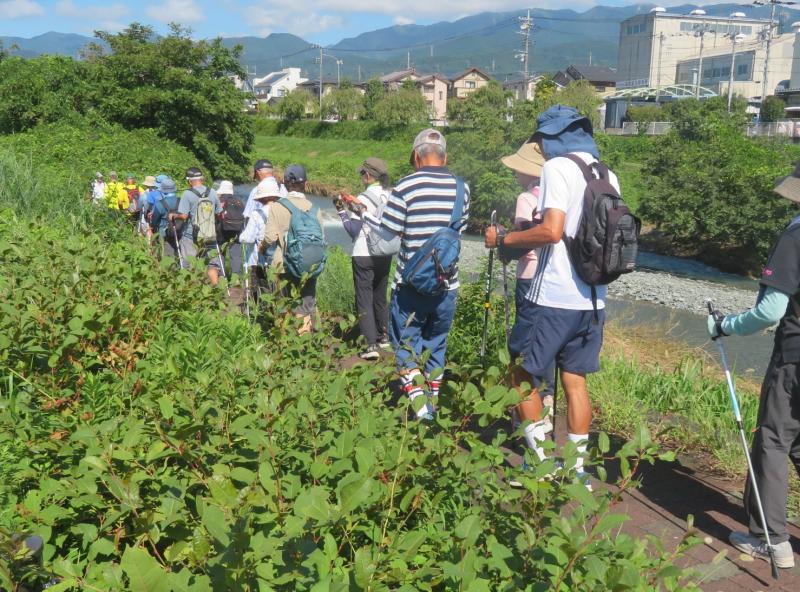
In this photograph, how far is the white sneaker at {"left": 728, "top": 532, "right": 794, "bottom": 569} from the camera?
3.17 m

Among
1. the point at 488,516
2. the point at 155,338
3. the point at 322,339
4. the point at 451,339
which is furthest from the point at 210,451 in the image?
the point at 451,339

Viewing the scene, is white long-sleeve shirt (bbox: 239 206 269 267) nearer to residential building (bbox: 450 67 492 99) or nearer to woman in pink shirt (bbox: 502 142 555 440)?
woman in pink shirt (bbox: 502 142 555 440)

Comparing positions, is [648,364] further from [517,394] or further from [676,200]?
[676,200]

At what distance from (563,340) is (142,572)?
8.21 feet

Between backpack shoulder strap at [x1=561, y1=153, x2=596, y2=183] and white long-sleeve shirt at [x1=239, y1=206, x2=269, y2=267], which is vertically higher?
backpack shoulder strap at [x1=561, y1=153, x2=596, y2=183]

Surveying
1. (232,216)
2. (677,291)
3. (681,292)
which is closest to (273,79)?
(677,291)

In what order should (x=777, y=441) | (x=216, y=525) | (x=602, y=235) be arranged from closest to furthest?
(x=216, y=525) → (x=777, y=441) → (x=602, y=235)

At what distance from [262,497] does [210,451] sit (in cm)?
40

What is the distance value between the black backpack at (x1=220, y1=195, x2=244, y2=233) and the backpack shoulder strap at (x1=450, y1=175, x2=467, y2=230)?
17.3ft

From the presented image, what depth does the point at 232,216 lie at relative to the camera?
9.25 metres

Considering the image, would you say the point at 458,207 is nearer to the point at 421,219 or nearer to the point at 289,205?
the point at 421,219

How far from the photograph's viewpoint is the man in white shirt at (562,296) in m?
3.50

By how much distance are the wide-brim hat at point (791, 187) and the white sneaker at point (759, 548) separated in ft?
4.78

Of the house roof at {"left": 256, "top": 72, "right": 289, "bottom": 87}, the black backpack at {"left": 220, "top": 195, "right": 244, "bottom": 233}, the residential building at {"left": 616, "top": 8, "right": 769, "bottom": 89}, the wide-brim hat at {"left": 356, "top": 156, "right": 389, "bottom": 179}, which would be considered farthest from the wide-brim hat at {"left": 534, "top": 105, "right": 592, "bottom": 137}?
the house roof at {"left": 256, "top": 72, "right": 289, "bottom": 87}
